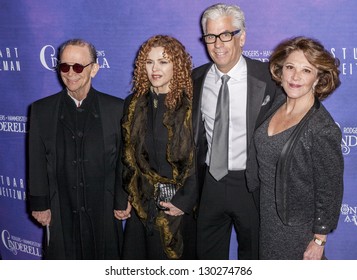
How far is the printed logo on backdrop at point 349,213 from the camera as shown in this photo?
10.7ft

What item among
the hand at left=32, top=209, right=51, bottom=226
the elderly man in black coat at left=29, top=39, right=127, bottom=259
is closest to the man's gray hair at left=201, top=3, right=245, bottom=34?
the elderly man in black coat at left=29, top=39, right=127, bottom=259

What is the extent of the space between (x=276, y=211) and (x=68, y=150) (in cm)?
133

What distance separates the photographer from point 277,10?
9.64 feet

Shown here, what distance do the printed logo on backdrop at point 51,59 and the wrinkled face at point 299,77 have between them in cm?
161

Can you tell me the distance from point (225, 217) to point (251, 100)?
2.65ft

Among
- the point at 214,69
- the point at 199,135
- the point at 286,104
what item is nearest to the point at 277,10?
the point at 214,69

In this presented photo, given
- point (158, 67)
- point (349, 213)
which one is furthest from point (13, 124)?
point (349, 213)

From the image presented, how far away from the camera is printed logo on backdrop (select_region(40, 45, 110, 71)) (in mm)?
3350

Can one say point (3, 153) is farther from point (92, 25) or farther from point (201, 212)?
point (201, 212)

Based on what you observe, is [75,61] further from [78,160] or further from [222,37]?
[222,37]


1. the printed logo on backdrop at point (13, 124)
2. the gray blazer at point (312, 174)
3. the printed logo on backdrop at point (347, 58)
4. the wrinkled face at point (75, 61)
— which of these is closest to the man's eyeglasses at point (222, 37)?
the gray blazer at point (312, 174)

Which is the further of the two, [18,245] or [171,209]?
[18,245]

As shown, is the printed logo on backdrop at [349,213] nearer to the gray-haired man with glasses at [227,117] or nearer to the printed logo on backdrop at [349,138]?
the printed logo on backdrop at [349,138]

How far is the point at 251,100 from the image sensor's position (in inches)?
100
